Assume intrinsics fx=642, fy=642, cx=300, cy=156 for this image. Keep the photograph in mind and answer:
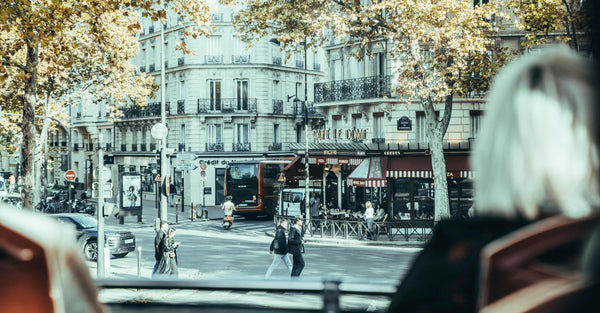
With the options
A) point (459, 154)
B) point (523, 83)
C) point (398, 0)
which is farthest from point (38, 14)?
point (459, 154)

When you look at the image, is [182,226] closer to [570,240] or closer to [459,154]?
[459,154]

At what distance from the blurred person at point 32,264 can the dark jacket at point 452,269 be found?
0.55 meters

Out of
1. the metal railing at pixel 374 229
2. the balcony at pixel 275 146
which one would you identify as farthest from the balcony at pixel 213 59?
the metal railing at pixel 374 229

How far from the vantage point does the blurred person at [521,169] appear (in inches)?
38.3

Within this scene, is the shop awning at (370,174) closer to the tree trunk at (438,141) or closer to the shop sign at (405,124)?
the shop sign at (405,124)

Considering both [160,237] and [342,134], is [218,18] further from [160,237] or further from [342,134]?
[160,237]

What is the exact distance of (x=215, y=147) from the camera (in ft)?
161

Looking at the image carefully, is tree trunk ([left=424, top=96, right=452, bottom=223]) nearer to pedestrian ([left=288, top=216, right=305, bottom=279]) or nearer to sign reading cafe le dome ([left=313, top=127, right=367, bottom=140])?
pedestrian ([left=288, top=216, right=305, bottom=279])

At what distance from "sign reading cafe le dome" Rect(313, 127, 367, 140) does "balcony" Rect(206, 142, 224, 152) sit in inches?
614

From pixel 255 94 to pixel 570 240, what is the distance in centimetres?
4809

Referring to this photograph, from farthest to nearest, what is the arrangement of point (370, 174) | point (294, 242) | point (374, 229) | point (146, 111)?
point (146, 111) → point (370, 174) → point (374, 229) → point (294, 242)

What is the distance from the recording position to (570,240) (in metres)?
0.92

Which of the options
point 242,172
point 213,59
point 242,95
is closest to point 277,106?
point 242,95

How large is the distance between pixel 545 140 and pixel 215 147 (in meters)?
48.4
